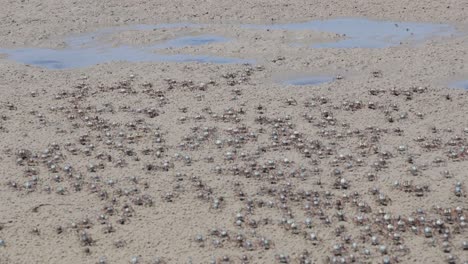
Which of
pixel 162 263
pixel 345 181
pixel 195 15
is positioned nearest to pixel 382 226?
pixel 345 181

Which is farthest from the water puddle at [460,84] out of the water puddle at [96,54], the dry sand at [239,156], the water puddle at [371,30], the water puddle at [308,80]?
→ the water puddle at [96,54]

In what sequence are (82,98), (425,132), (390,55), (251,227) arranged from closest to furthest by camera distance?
(251,227)
(425,132)
(82,98)
(390,55)

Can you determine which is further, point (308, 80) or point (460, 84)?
point (308, 80)

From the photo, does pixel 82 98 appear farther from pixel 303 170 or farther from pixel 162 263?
pixel 162 263

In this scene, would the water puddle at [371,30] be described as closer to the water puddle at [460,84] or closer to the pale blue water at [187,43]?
the pale blue water at [187,43]

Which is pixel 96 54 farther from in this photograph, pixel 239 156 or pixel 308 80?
pixel 239 156

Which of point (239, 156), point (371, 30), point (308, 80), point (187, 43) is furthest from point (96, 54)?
point (239, 156)
